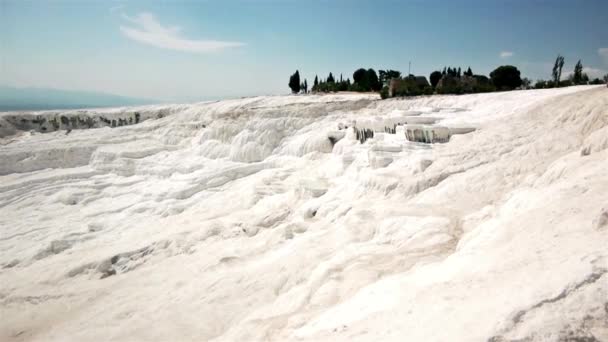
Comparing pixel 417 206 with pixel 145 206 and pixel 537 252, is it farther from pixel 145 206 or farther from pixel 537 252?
pixel 145 206

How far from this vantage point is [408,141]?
16.0m

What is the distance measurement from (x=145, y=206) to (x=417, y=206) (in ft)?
44.4

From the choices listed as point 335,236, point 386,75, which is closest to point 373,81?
point 386,75

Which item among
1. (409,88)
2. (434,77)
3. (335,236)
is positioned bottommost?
(335,236)

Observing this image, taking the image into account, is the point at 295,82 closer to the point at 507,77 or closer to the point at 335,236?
the point at 507,77

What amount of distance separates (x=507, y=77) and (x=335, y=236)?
95.8ft

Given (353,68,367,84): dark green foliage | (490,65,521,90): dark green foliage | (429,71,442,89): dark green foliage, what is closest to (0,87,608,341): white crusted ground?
(490,65,521,90): dark green foliage

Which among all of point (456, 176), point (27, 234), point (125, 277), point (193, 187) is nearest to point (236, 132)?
point (193, 187)

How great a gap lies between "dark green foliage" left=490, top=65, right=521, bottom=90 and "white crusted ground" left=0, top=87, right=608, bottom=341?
1133 cm

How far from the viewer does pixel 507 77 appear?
104 ft

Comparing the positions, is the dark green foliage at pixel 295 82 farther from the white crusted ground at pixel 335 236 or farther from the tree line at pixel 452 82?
the white crusted ground at pixel 335 236

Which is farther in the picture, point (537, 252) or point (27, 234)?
point (27, 234)

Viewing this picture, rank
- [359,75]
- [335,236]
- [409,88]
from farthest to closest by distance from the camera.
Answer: [359,75], [409,88], [335,236]

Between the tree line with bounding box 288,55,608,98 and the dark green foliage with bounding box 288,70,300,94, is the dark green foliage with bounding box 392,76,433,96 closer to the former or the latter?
the tree line with bounding box 288,55,608,98
